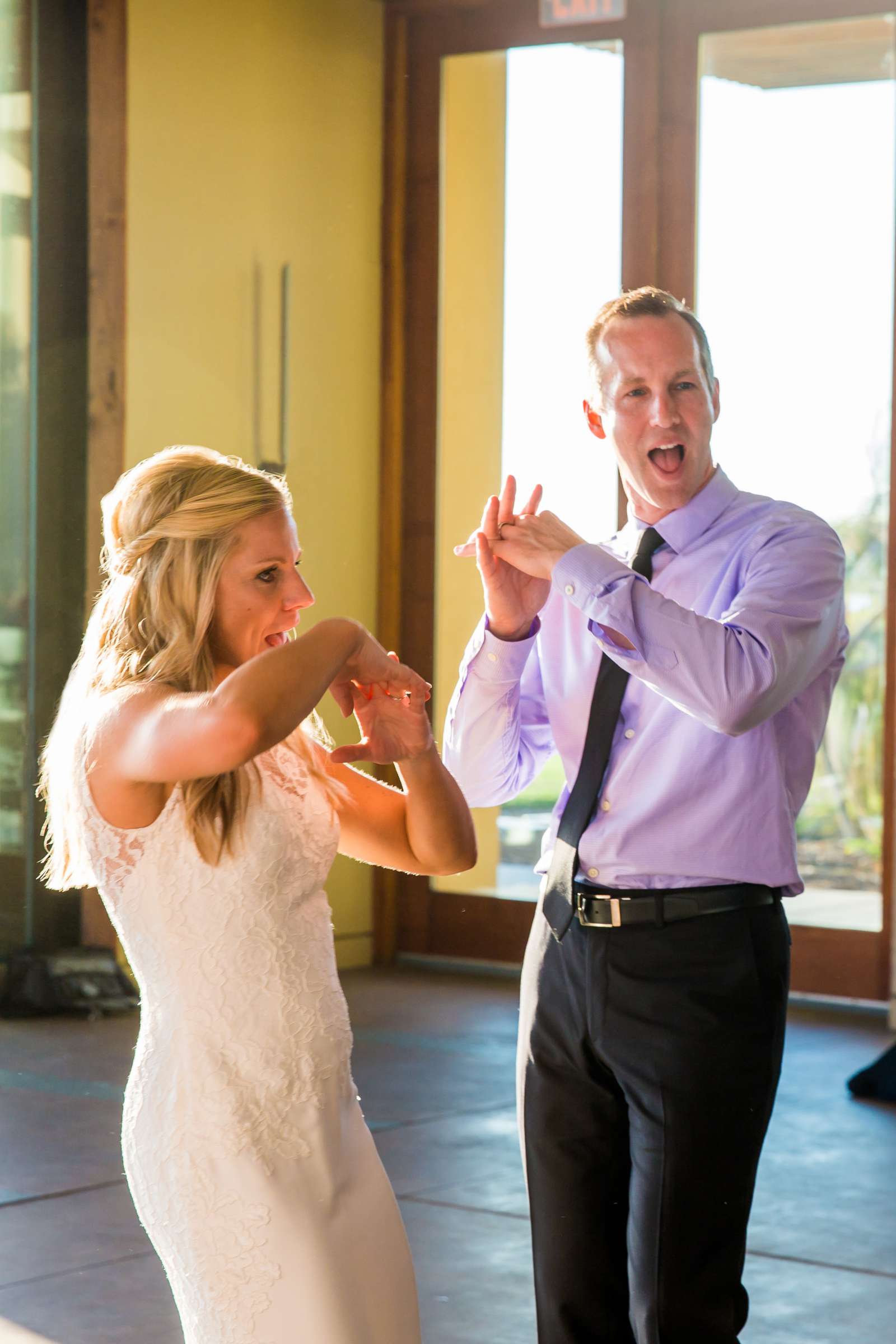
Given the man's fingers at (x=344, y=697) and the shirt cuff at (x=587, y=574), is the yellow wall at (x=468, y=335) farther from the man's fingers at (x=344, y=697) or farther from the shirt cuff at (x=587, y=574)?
the man's fingers at (x=344, y=697)

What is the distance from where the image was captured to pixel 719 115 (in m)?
6.27

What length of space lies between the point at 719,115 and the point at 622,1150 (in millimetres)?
4908

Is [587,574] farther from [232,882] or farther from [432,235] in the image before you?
[432,235]

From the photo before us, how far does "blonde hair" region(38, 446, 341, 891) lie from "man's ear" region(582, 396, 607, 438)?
1.95 feet

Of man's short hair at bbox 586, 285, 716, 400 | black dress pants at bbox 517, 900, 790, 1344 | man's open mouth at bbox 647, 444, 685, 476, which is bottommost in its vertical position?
black dress pants at bbox 517, 900, 790, 1344

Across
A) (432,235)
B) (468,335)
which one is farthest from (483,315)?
(432,235)

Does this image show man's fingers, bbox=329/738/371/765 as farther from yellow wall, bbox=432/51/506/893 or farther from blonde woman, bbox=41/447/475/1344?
yellow wall, bbox=432/51/506/893

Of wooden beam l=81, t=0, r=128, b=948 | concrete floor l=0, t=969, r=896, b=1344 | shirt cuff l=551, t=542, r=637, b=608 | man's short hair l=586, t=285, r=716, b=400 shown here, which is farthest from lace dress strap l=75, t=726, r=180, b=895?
wooden beam l=81, t=0, r=128, b=948

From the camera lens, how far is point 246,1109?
1660 mm

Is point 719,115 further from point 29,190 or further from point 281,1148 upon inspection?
point 281,1148

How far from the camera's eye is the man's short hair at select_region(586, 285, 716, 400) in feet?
7.23

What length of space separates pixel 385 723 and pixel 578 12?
17.6ft

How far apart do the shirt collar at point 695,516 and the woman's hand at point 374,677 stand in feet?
1.75

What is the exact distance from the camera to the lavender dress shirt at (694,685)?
6.40 feet
